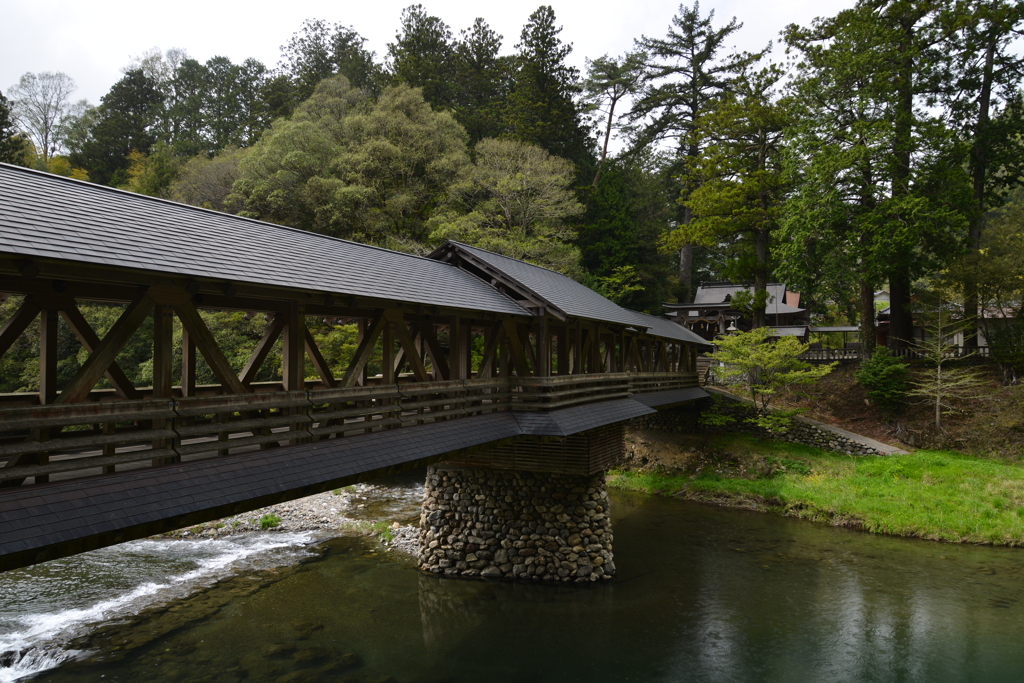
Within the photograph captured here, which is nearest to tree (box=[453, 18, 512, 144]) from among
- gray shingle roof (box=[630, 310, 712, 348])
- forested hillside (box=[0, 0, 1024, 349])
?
forested hillside (box=[0, 0, 1024, 349])

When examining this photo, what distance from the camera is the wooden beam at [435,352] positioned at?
34.9ft

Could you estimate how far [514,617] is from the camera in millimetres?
11844

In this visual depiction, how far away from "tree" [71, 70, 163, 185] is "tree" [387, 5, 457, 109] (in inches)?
794

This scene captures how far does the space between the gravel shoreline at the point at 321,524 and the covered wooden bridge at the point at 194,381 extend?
5774mm

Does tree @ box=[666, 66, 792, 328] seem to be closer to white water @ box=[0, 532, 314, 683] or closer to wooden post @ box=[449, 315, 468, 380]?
wooden post @ box=[449, 315, 468, 380]

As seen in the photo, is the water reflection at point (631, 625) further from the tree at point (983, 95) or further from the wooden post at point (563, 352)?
the tree at point (983, 95)

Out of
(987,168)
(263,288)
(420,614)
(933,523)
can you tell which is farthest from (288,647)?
(987,168)

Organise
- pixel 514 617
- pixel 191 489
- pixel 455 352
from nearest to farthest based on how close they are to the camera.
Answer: pixel 191 489, pixel 455 352, pixel 514 617

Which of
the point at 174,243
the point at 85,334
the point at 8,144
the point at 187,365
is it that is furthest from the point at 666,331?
the point at 8,144

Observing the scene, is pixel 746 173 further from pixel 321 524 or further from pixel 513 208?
pixel 321 524

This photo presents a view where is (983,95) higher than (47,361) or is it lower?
higher

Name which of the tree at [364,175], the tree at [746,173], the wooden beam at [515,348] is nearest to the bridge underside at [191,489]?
the wooden beam at [515,348]

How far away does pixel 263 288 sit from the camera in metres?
7.30

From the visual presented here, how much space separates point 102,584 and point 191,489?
1061cm
